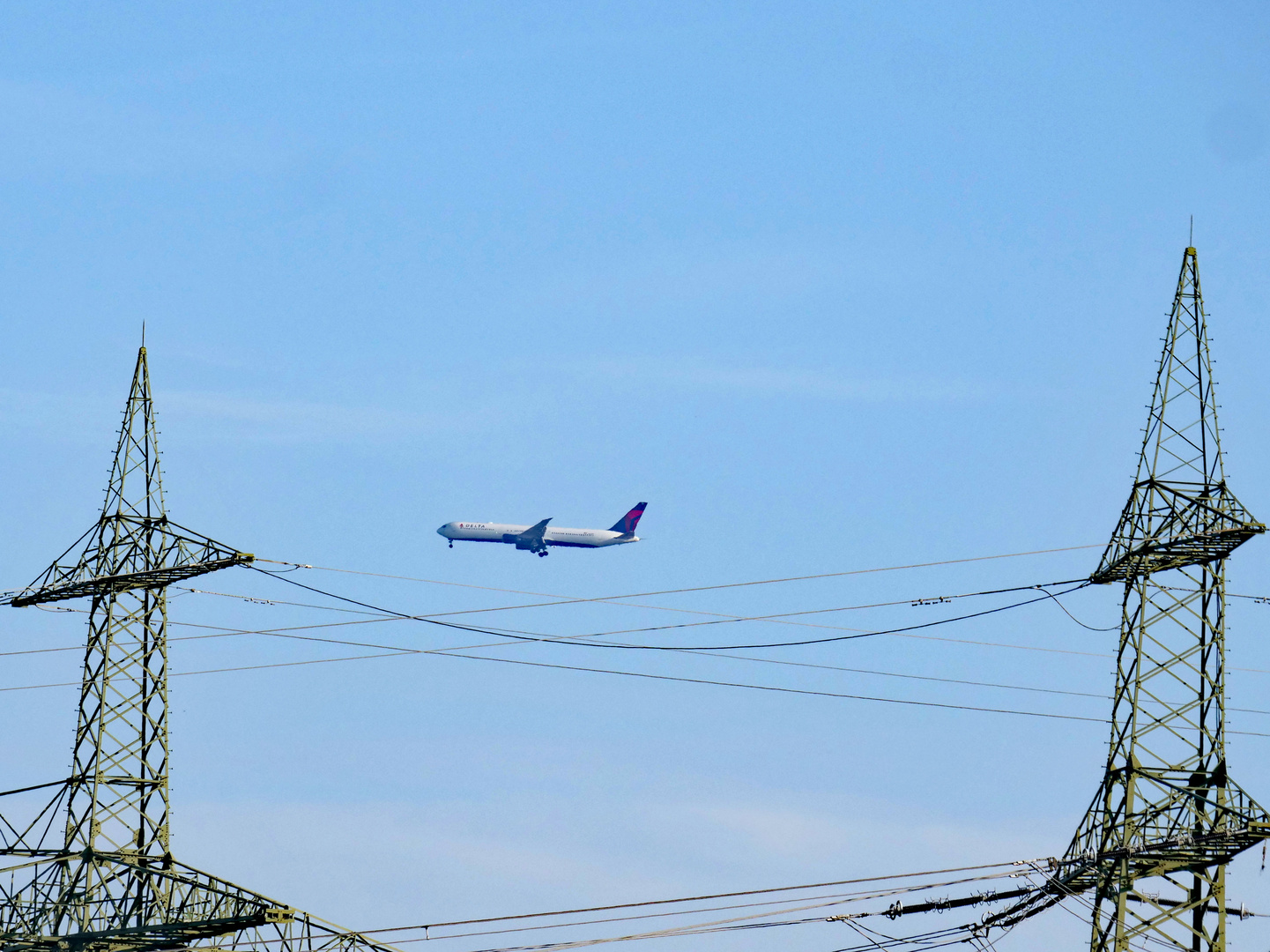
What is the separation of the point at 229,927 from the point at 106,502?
18.1 metres

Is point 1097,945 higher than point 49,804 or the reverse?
the reverse

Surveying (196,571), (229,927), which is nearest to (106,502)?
(196,571)

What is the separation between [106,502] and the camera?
8625 centimetres

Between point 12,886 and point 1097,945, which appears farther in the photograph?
point 12,886

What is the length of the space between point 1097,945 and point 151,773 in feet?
120

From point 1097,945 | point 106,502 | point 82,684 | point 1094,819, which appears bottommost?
point 1097,945

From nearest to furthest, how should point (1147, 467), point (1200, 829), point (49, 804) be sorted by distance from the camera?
1. point (1200, 829)
2. point (1147, 467)
3. point (49, 804)

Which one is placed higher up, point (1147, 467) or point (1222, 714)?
point (1147, 467)

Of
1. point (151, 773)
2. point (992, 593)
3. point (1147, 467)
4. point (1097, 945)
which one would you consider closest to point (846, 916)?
point (1097, 945)

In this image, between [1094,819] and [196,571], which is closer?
[1094,819]

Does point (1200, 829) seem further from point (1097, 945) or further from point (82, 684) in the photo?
point (82, 684)

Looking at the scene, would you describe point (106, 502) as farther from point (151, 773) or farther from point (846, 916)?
point (846, 916)

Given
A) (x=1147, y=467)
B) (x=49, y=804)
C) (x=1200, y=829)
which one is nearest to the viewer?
(x=1200, y=829)

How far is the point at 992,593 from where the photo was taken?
80.2m
